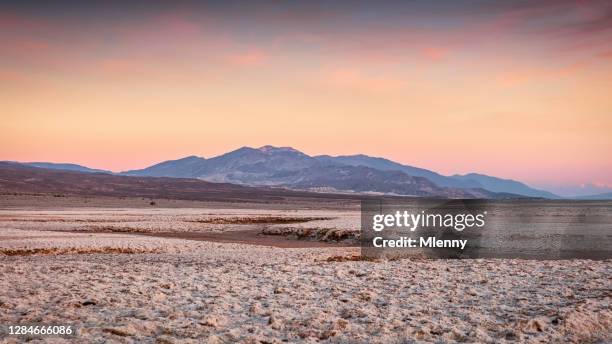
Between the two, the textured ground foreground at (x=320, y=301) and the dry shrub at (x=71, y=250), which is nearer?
the textured ground foreground at (x=320, y=301)

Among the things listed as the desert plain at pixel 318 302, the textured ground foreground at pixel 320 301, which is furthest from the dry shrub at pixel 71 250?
the desert plain at pixel 318 302

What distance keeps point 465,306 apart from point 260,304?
416 cm

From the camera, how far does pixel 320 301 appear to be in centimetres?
1059

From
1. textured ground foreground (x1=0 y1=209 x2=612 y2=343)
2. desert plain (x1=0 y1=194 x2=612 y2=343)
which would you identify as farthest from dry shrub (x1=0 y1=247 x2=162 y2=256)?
desert plain (x1=0 y1=194 x2=612 y2=343)

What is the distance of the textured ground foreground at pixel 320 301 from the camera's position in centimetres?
828

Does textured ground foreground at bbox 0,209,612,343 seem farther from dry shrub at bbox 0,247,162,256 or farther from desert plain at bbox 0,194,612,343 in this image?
dry shrub at bbox 0,247,162,256

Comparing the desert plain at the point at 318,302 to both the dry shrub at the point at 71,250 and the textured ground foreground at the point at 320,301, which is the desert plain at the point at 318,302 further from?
the dry shrub at the point at 71,250

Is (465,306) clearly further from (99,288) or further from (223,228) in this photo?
(223,228)

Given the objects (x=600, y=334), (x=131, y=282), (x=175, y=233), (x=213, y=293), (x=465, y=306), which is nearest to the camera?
(x=600, y=334)

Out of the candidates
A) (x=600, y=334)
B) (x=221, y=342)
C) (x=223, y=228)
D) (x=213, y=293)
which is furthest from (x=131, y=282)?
(x=223, y=228)

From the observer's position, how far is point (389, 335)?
8148 millimetres

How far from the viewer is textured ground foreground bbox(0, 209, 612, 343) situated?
8.28m

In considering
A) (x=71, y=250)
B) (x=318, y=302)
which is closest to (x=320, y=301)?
(x=318, y=302)

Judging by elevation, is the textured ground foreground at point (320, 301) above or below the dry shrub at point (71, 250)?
above
